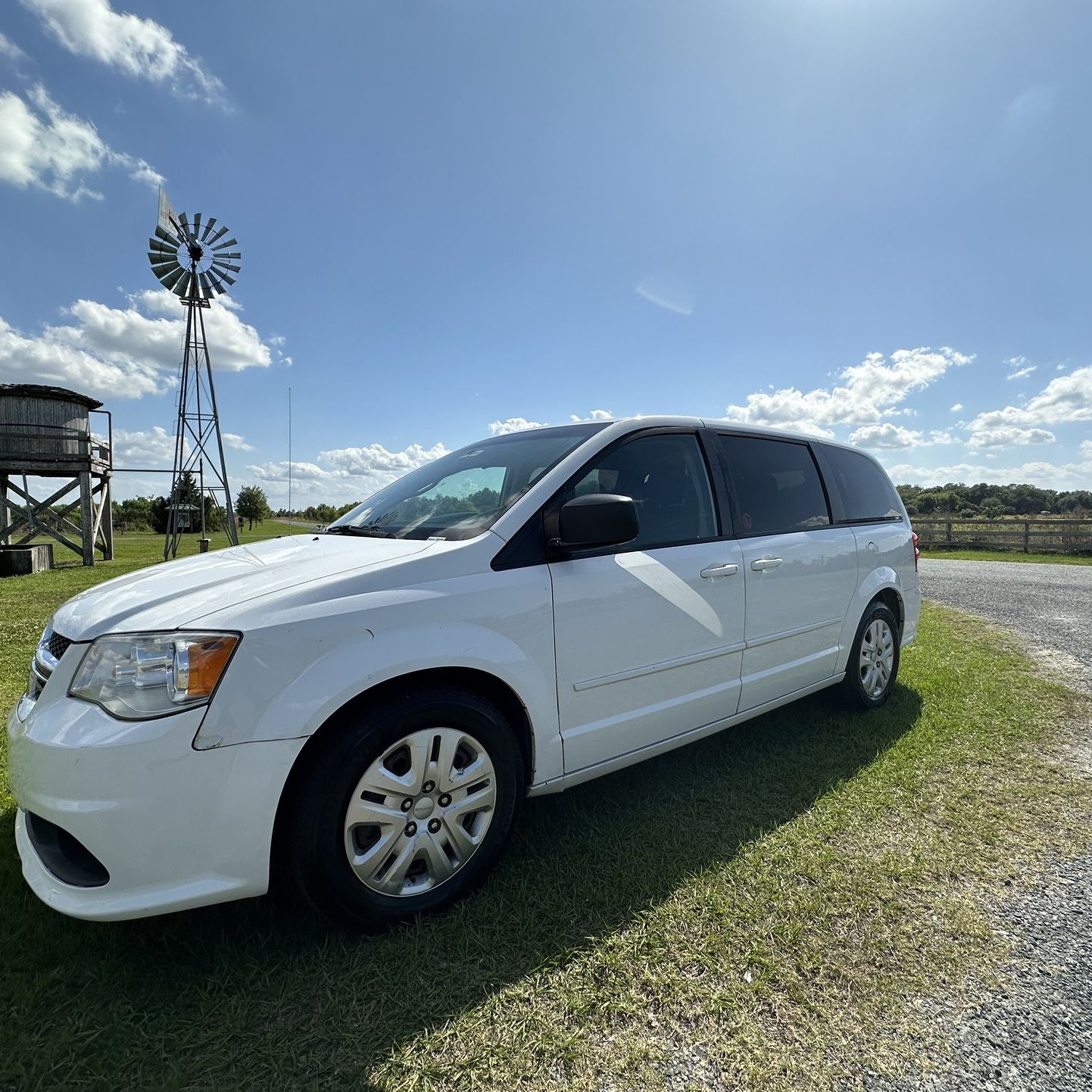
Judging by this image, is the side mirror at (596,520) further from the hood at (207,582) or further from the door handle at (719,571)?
the door handle at (719,571)

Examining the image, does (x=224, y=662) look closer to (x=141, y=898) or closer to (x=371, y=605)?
(x=371, y=605)

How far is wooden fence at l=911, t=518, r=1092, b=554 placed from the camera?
18906mm

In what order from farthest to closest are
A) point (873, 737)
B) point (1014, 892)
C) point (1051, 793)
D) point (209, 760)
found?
point (873, 737), point (1051, 793), point (1014, 892), point (209, 760)

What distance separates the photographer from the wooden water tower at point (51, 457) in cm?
1330

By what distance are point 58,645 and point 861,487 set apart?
14.3ft

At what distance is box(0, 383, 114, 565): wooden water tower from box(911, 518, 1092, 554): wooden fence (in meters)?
22.0

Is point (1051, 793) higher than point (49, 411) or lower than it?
lower

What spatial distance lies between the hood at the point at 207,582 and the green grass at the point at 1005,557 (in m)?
19.8

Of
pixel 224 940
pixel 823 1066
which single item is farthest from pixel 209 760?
pixel 823 1066

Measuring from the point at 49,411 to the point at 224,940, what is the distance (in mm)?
15960

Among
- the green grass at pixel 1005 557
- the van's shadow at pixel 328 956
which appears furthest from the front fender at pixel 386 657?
the green grass at pixel 1005 557

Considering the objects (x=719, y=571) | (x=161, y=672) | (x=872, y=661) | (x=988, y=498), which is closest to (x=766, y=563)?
(x=719, y=571)

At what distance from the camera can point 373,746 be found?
1837mm

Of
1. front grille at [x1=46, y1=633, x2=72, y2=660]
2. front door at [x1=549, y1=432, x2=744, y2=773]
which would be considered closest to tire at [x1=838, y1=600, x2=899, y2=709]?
front door at [x1=549, y1=432, x2=744, y2=773]
